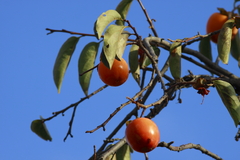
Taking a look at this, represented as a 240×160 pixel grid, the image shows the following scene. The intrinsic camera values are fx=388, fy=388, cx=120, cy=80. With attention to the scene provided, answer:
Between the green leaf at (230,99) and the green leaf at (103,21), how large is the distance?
18.1 inches

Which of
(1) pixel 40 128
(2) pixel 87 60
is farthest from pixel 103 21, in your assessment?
(1) pixel 40 128

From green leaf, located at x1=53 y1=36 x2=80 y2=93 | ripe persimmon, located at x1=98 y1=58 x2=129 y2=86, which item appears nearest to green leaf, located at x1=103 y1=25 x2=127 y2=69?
ripe persimmon, located at x1=98 y1=58 x2=129 y2=86

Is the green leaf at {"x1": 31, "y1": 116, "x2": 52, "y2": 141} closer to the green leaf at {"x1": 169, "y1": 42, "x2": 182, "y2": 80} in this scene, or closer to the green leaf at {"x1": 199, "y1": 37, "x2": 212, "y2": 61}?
the green leaf at {"x1": 169, "y1": 42, "x2": 182, "y2": 80}

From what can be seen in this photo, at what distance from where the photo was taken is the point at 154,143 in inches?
50.7

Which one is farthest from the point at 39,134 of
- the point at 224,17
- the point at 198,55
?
the point at 224,17

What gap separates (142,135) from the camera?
1243 millimetres

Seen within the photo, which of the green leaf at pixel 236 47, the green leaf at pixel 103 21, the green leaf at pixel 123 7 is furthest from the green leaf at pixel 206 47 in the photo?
the green leaf at pixel 103 21

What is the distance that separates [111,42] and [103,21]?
13 centimetres

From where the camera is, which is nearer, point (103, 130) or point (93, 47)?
point (103, 130)

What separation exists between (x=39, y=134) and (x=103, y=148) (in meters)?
0.33

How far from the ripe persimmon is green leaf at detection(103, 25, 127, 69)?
0.67 feet

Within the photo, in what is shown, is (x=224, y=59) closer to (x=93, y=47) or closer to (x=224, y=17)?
(x=93, y=47)

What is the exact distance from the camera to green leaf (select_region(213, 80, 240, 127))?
54.8 inches

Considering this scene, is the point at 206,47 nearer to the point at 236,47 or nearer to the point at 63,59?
the point at 236,47
